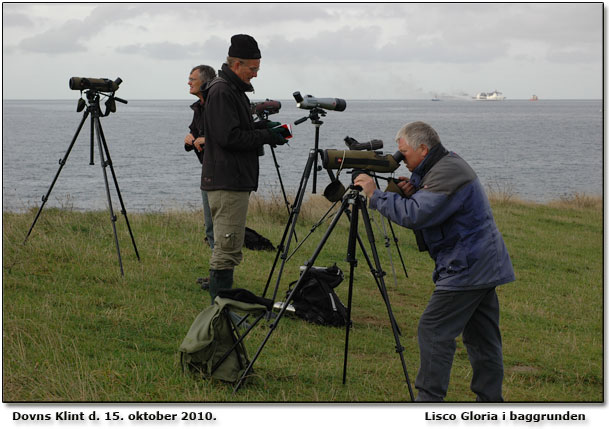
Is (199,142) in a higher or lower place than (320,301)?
higher

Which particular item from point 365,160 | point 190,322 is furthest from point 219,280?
point 365,160

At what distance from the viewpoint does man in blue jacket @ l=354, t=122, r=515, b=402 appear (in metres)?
3.57

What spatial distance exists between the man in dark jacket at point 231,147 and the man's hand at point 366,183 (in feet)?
4.30

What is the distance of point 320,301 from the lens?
562cm

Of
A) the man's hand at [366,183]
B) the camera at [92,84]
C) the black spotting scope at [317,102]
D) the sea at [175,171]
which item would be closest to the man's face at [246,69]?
the black spotting scope at [317,102]

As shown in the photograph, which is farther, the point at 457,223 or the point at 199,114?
the point at 199,114

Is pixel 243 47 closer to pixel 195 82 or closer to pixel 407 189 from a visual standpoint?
pixel 195 82

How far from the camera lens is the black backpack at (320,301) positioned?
18.2ft

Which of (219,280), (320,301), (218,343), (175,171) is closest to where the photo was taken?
(218,343)

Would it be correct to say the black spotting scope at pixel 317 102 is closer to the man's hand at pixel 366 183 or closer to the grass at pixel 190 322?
the man's hand at pixel 366 183

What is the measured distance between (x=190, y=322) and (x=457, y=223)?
8.45 feet

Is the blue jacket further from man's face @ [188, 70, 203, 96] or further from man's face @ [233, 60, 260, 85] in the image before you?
man's face @ [188, 70, 203, 96]

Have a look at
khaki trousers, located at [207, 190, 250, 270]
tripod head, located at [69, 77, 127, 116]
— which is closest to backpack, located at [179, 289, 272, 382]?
khaki trousers, located at [207, 190, 250, 270]
